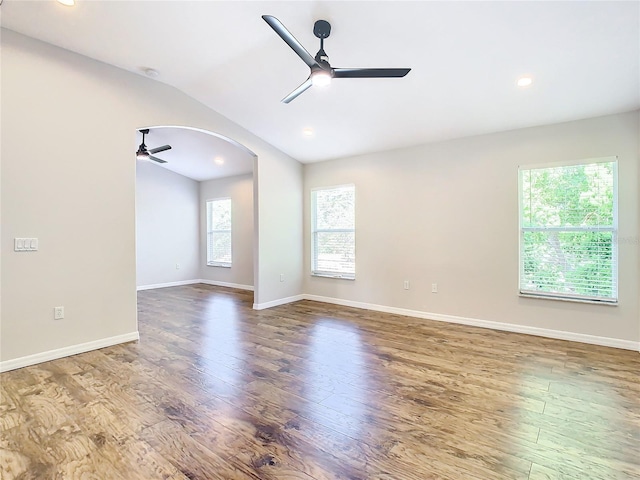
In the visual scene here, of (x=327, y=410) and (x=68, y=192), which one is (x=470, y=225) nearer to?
(x=327, y=410)

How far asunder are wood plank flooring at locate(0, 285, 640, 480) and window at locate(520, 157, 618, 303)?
69 cm

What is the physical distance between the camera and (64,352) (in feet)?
11.2

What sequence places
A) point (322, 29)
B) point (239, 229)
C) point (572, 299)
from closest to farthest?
point (322, 29) < point (572, 299) < point (239, 229)

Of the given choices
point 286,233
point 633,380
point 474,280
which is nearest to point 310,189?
point 286,233

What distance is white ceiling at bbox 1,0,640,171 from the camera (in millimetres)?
2561

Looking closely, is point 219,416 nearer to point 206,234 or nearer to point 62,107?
point 62,107

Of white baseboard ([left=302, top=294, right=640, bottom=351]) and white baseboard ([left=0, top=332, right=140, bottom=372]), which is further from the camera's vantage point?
white baseboard ([left=302, top=294, right=640, bottom=351])

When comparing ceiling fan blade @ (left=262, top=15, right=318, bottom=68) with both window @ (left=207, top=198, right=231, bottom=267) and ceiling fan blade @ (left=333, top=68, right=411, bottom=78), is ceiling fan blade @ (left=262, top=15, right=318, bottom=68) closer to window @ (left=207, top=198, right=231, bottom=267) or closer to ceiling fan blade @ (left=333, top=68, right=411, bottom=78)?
ceiling fan blade @ (left=333, top=68, right=411, bottom=78)

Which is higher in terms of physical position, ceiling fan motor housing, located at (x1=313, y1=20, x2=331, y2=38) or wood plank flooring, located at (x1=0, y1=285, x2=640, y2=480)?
ceiling fan motor housing, located at (x1=313, y1=20, x2=331, y2=38)

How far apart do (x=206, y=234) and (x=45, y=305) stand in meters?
5.34

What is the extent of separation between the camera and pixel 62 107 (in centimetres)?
342

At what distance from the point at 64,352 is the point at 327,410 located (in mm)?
2954

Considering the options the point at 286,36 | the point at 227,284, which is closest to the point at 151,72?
the point at 286,36

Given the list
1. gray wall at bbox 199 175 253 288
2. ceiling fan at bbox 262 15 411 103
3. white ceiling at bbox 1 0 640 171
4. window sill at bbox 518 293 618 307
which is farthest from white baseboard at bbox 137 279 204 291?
window sill at bbox 518 293 618 307
